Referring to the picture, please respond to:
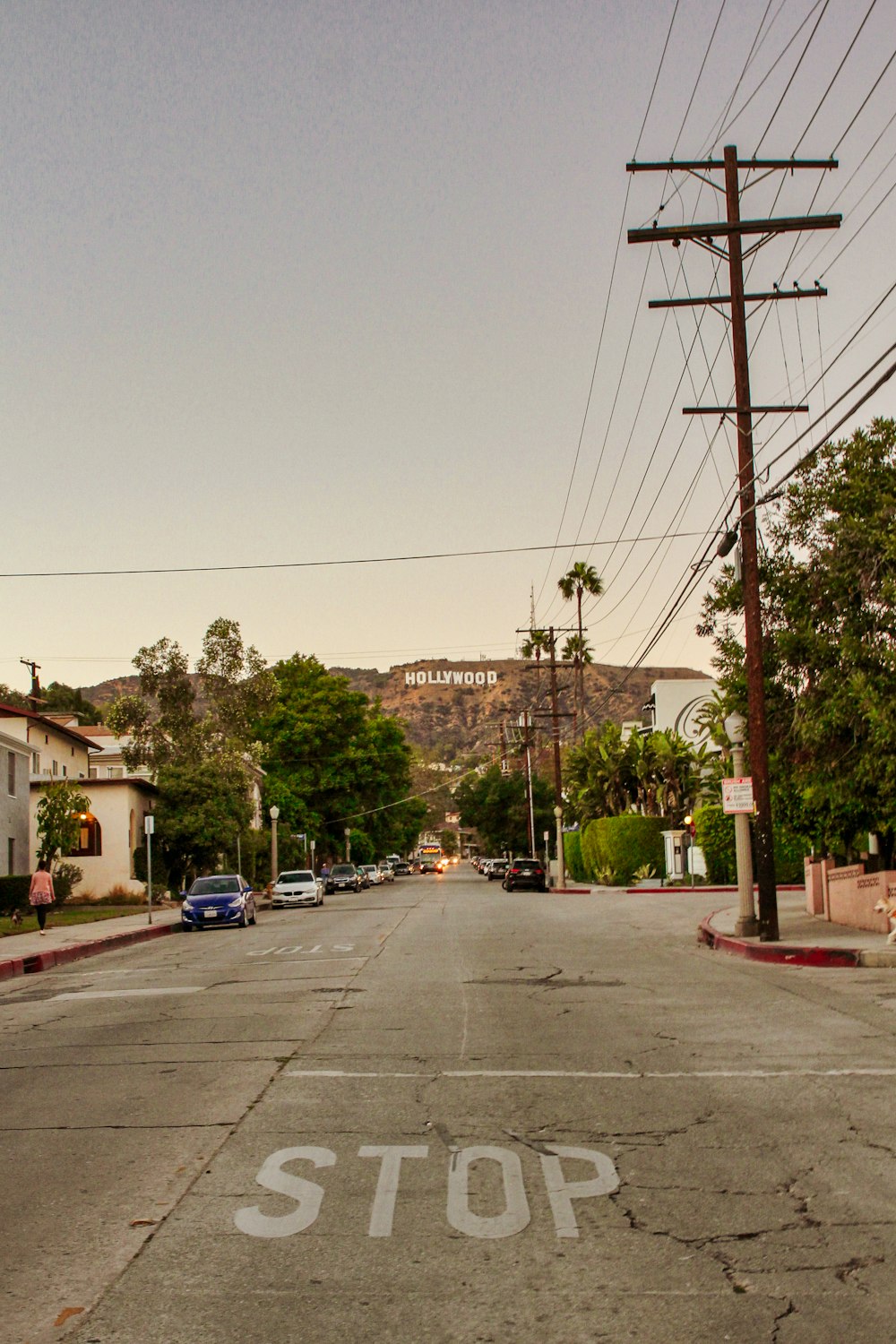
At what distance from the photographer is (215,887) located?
36031mm

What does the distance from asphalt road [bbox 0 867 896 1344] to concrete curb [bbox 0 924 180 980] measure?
7.12 m

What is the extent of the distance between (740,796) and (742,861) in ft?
5.45

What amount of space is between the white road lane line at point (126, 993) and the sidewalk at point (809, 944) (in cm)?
866

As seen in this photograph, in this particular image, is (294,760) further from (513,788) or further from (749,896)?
(749,896)

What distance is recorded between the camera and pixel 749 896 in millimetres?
22891

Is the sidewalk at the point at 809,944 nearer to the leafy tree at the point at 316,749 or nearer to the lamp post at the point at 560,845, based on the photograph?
the lamp post at the point at 560,845

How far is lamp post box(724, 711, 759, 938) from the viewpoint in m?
22.6

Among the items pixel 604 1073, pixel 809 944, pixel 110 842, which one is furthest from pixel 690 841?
pixel 604 1073

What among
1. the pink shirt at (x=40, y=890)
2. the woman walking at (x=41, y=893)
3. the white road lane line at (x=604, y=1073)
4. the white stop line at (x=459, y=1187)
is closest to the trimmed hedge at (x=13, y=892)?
the woman walking at (x=41, y=893)

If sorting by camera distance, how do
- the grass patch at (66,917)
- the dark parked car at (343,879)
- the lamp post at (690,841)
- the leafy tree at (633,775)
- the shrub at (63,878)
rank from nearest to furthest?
the grass patch at (66,917) → the shrub at (63,878) → the lamp post at (690,841) → the leafy tree at (633,775) → the dark parked car at (343,879)

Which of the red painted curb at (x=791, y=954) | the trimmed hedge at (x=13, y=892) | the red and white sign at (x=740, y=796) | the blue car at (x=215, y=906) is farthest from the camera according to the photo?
the trimmed hedge at (x=13, y=892)

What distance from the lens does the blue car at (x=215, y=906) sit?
3444 centimetres

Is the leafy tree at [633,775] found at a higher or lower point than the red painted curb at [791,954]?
higher

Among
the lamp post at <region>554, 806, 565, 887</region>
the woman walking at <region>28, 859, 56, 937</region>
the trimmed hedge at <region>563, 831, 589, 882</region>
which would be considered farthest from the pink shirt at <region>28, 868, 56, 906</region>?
the trimmed hedge at <region>563, 831, 589, 882</region>
